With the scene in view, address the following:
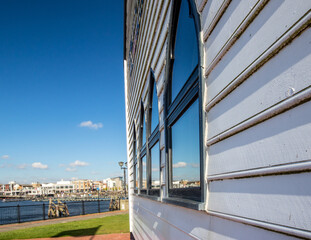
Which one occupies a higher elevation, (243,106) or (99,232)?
(243,106)

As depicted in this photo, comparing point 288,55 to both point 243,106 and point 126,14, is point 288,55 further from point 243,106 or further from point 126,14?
point 126,14

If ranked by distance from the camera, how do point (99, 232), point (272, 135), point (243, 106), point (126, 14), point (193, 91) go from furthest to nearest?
point (99, 232), point (126, 14), point (193, 91), point (243, 106), point (272, 135)

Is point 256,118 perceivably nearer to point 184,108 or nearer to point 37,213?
point 184,108

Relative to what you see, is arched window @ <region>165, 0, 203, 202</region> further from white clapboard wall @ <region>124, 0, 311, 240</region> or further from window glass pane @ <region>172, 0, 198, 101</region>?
white clapboard wall @ <region>124, 0, 311, 240</region>

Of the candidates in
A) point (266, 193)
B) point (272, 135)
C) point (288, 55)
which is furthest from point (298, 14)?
point (266, 193)

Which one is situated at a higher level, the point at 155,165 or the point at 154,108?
the point at 154,108

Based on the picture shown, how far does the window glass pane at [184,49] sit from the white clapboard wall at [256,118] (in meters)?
0.35

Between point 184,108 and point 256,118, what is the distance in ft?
3.98

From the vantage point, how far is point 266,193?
3.73ft

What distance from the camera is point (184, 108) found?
2418mm

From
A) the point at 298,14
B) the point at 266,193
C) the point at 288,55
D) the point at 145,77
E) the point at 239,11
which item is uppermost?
the point at 145,77

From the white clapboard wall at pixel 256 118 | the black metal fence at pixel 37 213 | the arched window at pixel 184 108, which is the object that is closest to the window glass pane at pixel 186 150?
the arched window at pixel 184 108

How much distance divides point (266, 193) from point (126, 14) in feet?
28.2

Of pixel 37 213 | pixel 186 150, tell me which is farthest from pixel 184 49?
pixel 37 213
